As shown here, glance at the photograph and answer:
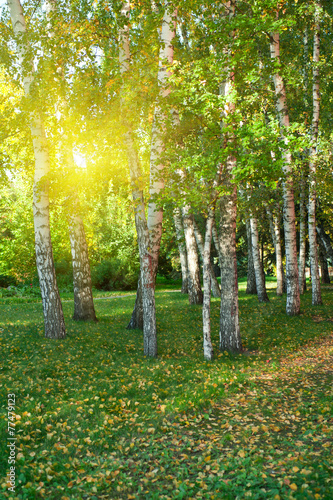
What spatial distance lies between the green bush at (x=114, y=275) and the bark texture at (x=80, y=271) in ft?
61.9

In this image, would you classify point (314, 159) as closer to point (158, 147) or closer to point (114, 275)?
point (158, 147)

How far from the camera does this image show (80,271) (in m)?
13.7

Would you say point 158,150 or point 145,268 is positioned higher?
point 158,150

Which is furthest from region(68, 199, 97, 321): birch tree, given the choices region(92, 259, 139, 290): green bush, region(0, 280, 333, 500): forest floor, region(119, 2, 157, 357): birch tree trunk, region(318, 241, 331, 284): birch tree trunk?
region(318, 241, 331, 284): birch tree trunk

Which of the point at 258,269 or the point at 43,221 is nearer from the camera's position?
the point at 43,221

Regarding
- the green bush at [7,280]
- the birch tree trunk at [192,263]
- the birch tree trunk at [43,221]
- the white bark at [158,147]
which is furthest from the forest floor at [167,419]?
the green bush at [7,280]

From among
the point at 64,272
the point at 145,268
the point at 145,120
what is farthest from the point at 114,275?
the point at 145,268

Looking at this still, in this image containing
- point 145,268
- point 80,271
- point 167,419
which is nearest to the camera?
point 167,419

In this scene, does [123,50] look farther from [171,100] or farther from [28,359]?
[28,359]

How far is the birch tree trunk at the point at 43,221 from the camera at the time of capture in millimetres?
10578

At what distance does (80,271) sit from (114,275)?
19967mm

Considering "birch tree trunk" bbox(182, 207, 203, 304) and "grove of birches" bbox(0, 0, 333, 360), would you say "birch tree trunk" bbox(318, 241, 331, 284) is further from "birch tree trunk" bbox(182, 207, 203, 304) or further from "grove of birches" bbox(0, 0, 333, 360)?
"grove of birches" bbox(0, 0, 333, 360)

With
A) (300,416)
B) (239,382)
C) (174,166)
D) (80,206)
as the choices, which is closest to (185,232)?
(80,206)

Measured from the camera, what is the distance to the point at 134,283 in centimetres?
3425
